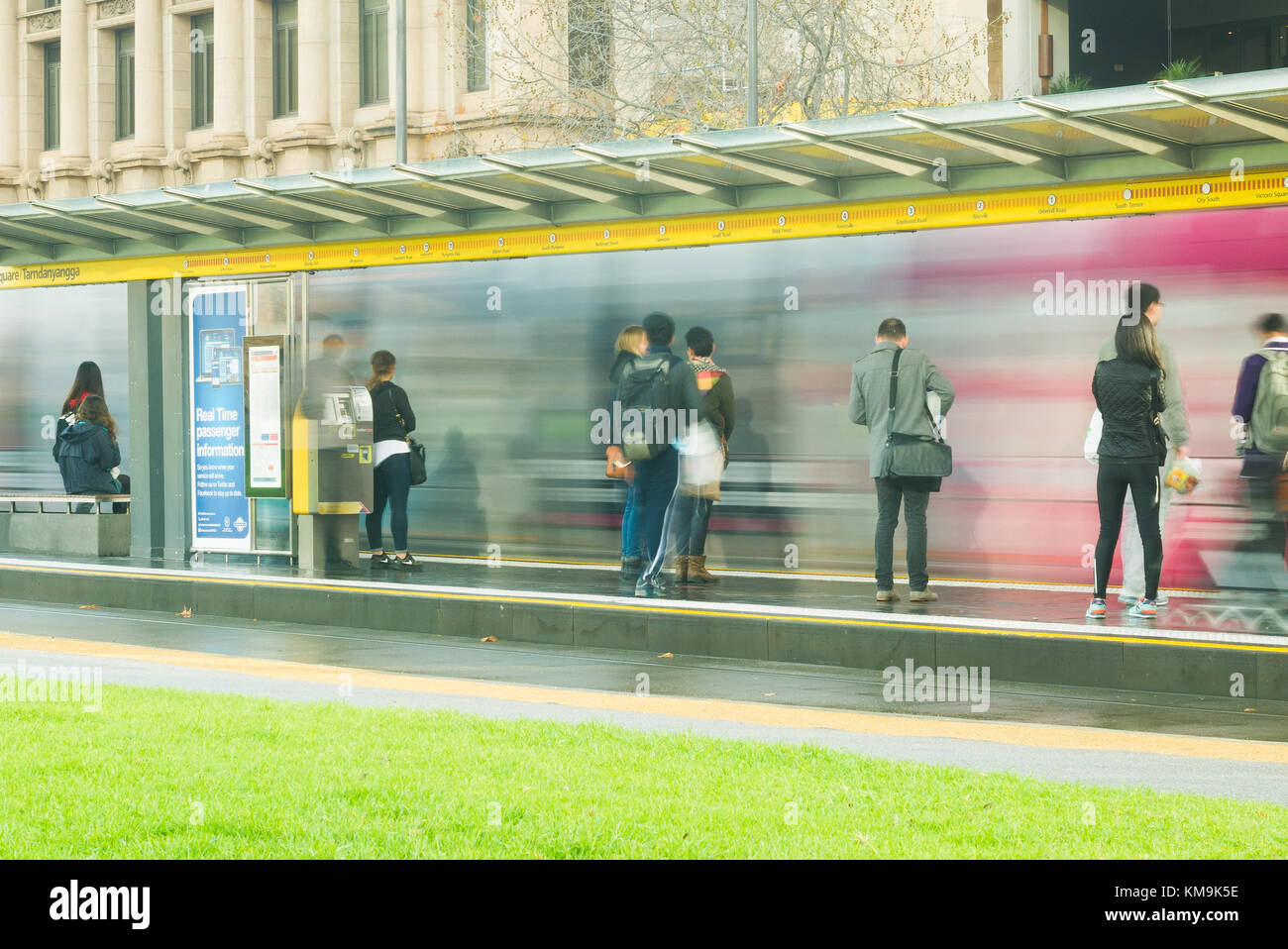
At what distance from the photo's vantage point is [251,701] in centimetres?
852

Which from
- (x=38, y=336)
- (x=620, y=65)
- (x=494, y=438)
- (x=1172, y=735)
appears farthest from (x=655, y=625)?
(x=620, y=65)

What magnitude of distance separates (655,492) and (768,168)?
2384mm

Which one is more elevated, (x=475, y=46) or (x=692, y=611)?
(x=475, y=46)

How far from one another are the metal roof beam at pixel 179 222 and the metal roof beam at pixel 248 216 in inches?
15.4

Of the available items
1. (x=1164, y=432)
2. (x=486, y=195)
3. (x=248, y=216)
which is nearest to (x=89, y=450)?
(x=248, y=216)

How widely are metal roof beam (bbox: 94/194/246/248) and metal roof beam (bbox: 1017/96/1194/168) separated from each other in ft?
26.0

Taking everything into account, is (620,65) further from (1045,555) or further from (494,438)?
(1045,555)

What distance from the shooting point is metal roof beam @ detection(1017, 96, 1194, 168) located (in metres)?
10.2

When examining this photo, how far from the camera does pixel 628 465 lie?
12.4m

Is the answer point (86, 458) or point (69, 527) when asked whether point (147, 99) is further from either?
point (69, 527)

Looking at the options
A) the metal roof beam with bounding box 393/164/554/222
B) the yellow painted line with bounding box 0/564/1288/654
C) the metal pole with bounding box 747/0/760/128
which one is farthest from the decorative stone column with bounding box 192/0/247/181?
the metal roof beam with bounding box 393/164/554/222

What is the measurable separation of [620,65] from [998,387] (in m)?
18.1

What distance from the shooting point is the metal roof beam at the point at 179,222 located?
1477cm
